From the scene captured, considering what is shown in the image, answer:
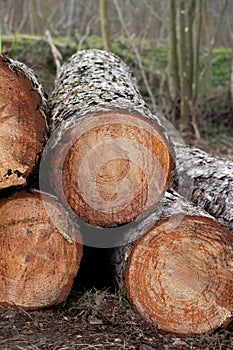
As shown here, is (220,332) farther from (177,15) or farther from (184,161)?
(177,15)

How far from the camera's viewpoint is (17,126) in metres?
2.50

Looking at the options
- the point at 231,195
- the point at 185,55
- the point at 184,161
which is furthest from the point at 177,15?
the point at 231,195

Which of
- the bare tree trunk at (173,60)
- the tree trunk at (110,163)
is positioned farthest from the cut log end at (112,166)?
the bare tree trunk at (173,60)

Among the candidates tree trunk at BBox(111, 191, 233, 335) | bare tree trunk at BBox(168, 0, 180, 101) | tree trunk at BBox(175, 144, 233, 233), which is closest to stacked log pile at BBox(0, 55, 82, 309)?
tree trunk at BBox(111, 191, 233, 335)

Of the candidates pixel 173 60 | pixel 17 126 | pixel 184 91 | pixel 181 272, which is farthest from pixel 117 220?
pixel 173 60

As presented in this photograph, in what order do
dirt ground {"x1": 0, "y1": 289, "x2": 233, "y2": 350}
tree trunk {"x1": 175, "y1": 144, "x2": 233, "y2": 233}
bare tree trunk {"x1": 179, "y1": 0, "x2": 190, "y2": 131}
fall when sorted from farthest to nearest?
bare tree trunk {"x1": 179, "y1": 0, "x2": 190, "y2": 131}, tree trunk {"x1": 175, "y1": 144, "x2": 233, "y2": 233}, dirt ground {"x1": 0, "y1": 289, "x2": 233, "y2": 350}

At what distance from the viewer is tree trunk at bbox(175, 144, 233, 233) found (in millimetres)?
3129

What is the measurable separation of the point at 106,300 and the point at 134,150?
934 mm

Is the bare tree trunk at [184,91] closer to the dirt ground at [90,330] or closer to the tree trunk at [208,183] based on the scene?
the tree trunk at [208,183]

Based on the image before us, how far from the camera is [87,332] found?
8.48ft

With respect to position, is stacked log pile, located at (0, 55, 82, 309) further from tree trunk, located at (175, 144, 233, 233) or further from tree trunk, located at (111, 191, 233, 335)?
tree trunk, located at (175, 144, 233, 233)

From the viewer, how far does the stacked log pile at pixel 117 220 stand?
100 inches

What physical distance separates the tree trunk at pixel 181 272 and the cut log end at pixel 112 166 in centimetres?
18

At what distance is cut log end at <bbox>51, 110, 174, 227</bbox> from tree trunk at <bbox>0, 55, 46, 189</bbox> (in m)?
0.15
